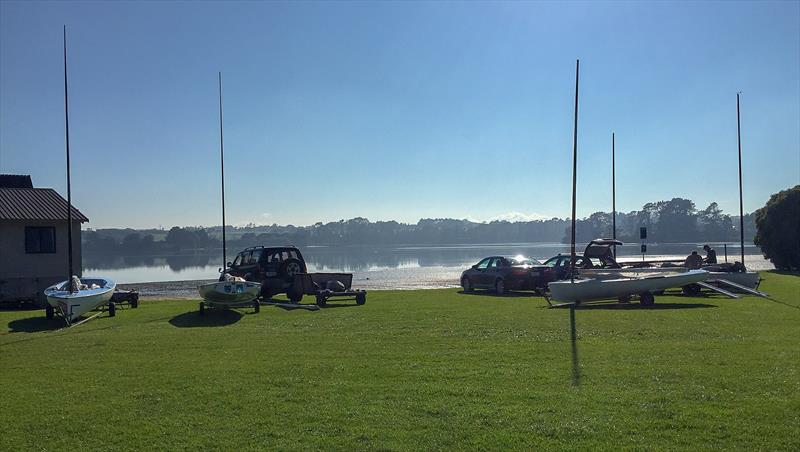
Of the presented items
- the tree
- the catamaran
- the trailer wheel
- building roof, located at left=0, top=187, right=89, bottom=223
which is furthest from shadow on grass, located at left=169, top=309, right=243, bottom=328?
the tree

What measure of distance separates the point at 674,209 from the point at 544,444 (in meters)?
135

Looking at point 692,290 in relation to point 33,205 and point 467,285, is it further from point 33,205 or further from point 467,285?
point 33,205

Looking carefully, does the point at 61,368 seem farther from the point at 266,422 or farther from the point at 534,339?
the point at 534,339

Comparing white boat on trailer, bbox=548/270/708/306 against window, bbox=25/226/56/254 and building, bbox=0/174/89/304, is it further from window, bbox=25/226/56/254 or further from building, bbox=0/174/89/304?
window, bbox=25/226/56/254

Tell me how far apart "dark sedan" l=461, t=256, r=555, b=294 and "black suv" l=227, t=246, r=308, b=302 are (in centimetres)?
746

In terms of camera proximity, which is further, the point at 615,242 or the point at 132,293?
the point at 615,242

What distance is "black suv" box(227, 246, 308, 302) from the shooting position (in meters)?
22.2

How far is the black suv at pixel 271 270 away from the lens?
2219cm

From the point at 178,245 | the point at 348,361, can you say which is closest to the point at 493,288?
the point at 348,361

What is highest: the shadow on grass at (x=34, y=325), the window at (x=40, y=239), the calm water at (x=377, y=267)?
the window at (x=40, y=239)

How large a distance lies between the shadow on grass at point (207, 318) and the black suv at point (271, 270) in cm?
345

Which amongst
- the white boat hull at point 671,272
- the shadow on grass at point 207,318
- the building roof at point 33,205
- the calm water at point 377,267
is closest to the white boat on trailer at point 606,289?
the white boat hull at point 671,272

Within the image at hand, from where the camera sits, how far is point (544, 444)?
219 inches

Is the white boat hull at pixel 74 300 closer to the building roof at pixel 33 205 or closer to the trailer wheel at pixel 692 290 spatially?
the building roof at pixel 33 205
